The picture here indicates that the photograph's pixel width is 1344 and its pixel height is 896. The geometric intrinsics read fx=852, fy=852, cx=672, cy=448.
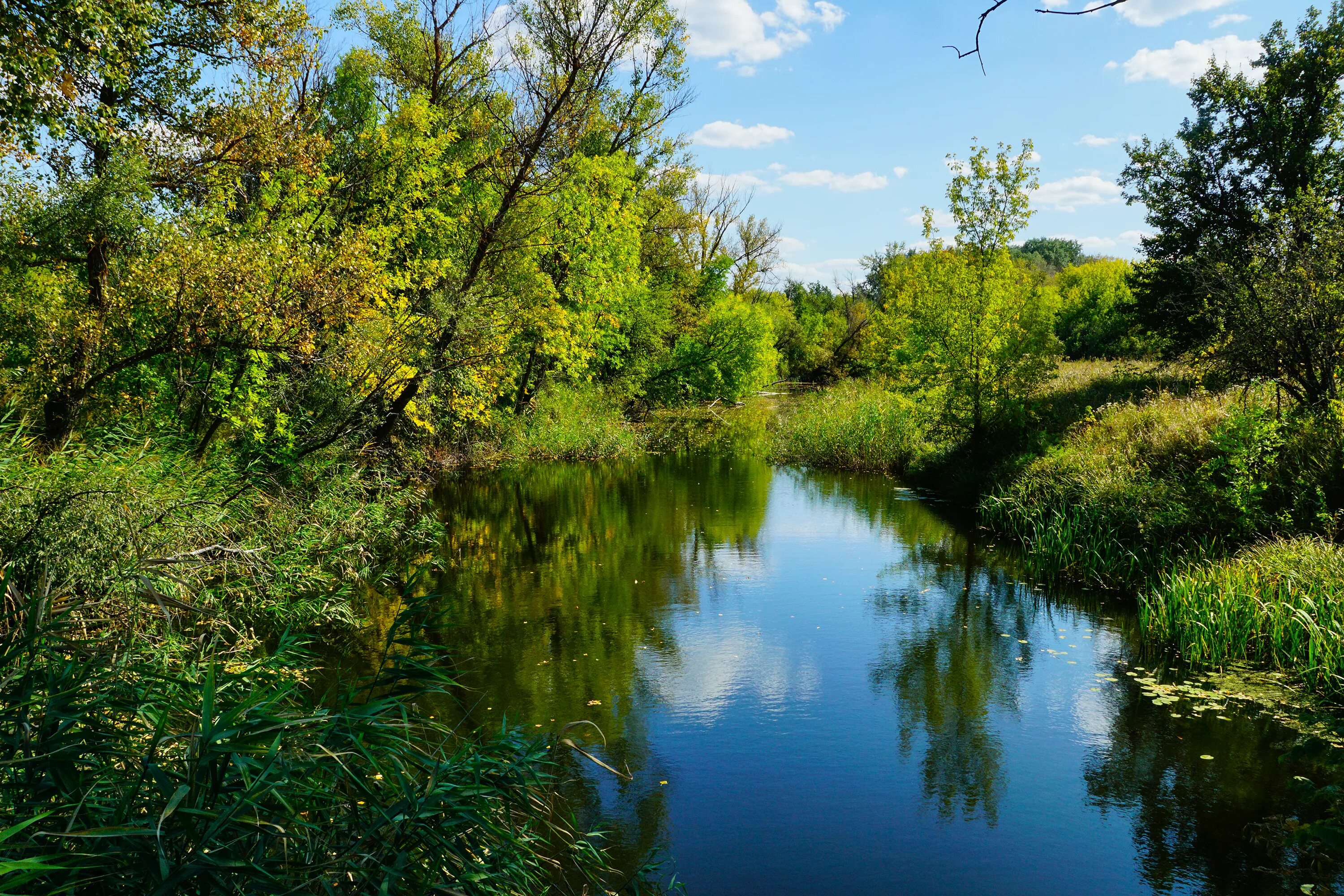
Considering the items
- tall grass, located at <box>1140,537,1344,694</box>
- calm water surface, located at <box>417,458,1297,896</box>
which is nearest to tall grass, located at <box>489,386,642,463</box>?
calm water surface, located at <box>417,458,1297,896</box>

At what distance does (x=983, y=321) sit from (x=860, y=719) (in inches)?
497

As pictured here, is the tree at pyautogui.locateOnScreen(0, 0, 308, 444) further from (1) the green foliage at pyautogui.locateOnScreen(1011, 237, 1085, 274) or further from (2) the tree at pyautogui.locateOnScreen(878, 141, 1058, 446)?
(1) the green foliage at pyautogui.locateOnScreen(1011, 237, 1085, 274)

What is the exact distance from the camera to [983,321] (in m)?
18.3

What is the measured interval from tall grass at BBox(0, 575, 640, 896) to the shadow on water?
1863mm

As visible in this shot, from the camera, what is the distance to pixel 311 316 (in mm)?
11477

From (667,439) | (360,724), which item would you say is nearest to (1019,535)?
(360,724)

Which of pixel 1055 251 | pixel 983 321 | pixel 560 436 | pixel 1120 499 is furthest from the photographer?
pixel 1055 251

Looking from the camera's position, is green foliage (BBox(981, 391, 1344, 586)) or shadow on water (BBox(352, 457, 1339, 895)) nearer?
shadow on water (BBox(352, 457, 1339, 895))

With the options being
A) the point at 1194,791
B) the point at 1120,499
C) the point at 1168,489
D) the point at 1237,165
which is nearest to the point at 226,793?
the point at 1194,791

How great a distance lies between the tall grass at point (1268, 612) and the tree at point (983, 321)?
8728 mm

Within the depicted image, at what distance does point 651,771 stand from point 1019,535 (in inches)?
391

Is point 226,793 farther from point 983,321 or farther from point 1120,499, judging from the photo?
point 983,321

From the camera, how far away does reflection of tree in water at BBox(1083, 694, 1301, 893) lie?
5.44 meters

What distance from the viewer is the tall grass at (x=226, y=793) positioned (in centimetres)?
296
